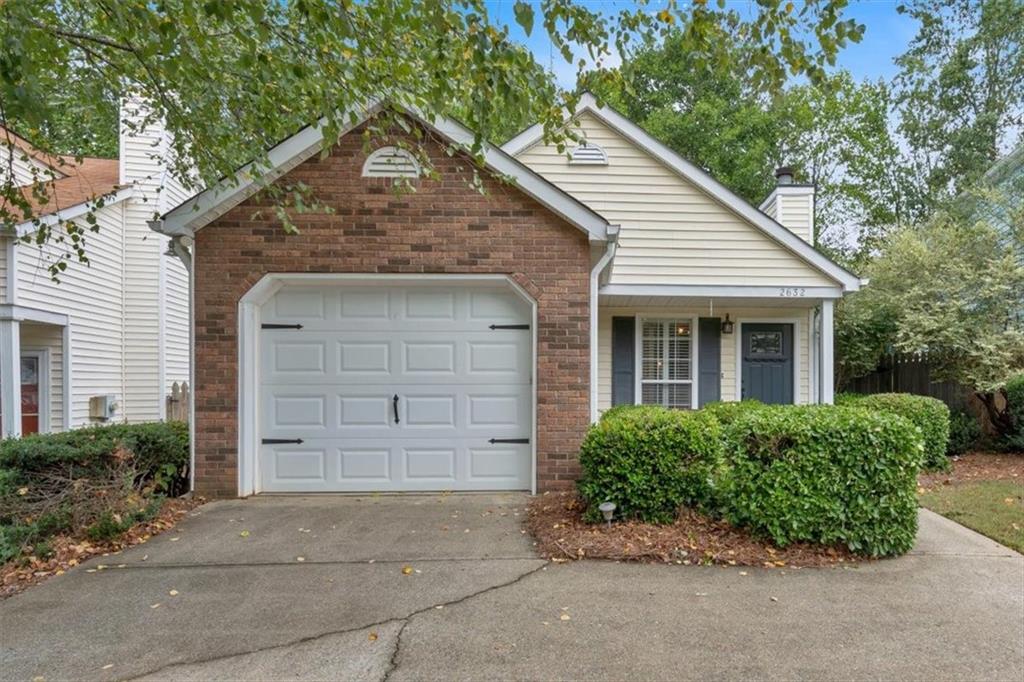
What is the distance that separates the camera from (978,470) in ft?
28.5

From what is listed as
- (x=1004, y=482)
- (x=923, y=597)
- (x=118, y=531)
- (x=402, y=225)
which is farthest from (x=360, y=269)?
(x=1004, y=482)

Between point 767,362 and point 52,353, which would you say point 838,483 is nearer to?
point 767,362

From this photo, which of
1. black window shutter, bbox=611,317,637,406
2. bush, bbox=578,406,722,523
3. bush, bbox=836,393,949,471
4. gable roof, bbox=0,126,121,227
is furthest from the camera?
black window shutter, bbox=611,317,637,406

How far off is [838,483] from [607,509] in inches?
73.6

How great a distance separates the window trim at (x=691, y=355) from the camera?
9.66 metres

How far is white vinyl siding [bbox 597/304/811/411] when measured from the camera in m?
9.72

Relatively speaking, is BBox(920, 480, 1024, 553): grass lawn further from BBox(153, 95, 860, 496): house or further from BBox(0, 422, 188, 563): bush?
BBox(0, 422, 188, 563): bush

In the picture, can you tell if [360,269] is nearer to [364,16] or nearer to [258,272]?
[258,272]

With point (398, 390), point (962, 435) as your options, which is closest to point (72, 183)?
point (398, 390)

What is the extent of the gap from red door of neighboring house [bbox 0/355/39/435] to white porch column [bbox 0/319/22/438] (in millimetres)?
1228

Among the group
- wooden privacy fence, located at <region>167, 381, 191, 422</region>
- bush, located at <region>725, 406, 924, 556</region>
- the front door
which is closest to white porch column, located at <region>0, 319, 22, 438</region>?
wooden privacy fence, located at <region>167, 381, 191, 422</region>

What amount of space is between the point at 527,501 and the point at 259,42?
193 inches

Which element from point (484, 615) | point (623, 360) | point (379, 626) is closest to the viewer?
point (379, 626)

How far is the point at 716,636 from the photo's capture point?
11.1 ft
